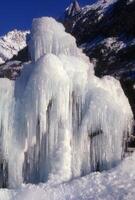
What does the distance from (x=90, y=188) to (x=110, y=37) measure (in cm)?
10630

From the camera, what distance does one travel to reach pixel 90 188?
27.8 meters

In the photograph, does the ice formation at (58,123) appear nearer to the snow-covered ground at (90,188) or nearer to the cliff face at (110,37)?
the snow-covered ground at (90,188)

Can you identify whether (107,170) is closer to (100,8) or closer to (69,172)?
(69,172)

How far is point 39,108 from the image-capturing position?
30578mm

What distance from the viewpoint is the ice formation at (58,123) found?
3078cm

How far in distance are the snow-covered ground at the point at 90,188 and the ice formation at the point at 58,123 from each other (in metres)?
2.10

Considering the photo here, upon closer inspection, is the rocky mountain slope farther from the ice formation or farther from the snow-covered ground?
the snow-covered ground

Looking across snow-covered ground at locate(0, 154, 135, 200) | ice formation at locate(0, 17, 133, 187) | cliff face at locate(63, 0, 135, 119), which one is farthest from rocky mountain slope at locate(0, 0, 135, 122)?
snow-covered ground at locate(0, 154, 135, 200)

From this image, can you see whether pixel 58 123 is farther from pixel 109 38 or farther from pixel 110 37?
pixel 110 37

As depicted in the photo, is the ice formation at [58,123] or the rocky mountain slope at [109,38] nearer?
the ice formation at [58,123]

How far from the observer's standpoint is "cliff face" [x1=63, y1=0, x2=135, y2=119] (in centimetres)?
10153

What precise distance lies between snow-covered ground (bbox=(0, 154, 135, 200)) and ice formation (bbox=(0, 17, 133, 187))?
2.10 meters

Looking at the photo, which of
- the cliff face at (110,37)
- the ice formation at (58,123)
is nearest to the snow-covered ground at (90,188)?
the ice formation at (58,123)

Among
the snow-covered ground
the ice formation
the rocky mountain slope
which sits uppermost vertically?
the rocky mountain slope
